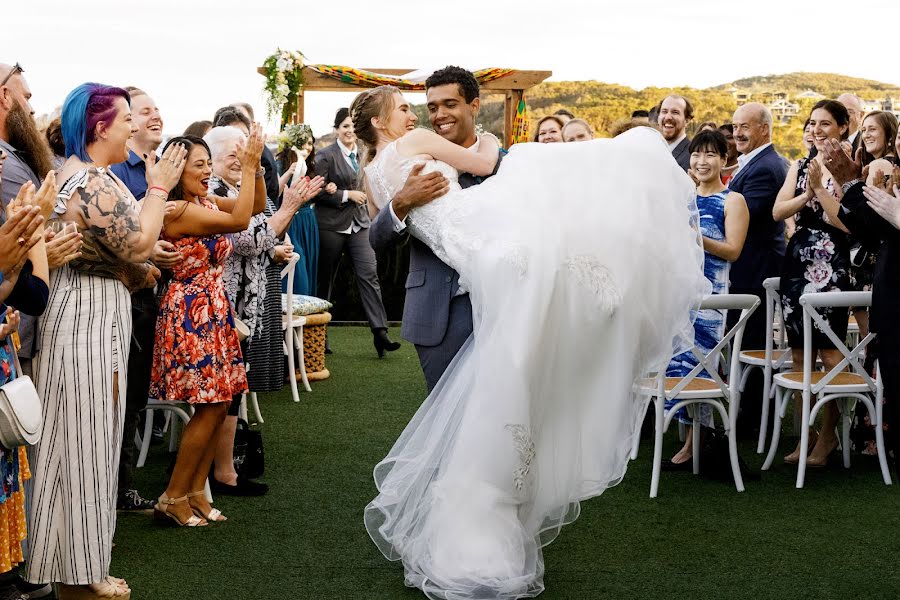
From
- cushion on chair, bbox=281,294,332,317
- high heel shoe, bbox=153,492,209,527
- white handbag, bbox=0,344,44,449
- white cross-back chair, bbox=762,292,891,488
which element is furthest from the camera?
cushion on chair, bbox=281,294,332,317

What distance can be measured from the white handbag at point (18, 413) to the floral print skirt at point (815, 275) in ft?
13.0

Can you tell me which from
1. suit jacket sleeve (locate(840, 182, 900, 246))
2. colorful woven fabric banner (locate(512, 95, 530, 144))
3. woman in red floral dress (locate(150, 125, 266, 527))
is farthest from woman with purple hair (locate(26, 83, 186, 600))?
colorful woven fabric banner (locate(512, 95, 530, 144))

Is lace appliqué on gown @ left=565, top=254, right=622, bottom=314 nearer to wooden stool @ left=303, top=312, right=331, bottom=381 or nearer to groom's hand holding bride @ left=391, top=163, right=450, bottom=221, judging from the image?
groom's hand holding bride @ left=391, top=163, right=450, bottom=221

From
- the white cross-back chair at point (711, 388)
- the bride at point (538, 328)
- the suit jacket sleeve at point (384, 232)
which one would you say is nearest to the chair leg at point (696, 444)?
the white cross-back chair at point (711, 388)

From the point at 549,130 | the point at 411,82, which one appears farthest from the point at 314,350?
the point at 411,82

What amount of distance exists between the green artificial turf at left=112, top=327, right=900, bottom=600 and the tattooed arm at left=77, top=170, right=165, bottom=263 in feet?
4.11

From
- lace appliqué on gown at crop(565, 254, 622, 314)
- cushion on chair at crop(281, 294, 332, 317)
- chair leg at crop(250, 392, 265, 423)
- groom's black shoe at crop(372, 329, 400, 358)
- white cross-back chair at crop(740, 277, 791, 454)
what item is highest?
lace appliqué on gown at crop(565, 254, 622, 314)

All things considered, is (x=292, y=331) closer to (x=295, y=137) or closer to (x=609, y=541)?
(x=295, y=137)

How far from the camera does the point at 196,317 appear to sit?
164 inches

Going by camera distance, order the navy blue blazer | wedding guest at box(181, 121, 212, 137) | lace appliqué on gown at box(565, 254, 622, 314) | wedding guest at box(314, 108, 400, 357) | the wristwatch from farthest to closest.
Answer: wedding guest at box(314, 108, 400, 357), the navy blue blazer, wedding guest at box(181, 121, 212, 137), the wristwatch, lace appliqué on gown at box(565, 254, 622, 314)

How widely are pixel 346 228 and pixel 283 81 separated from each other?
3011 millimetres

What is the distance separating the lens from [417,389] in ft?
24.9

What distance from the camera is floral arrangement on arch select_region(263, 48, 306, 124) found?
10711 mm

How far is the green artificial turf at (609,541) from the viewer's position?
362cm
